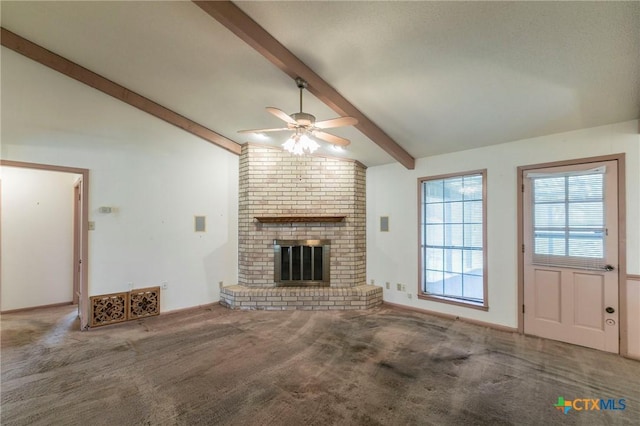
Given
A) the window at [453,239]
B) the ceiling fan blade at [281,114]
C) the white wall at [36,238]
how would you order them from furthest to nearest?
the white wall at [36,238] < the window at [453,239] < the ceiling fan blade at [281,114]

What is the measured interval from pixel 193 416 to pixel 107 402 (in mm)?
787

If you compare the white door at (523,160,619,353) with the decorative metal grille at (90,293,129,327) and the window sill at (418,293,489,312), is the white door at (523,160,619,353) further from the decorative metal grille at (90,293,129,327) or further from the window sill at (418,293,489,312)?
the decorative metal grille at (90,293,129,327)

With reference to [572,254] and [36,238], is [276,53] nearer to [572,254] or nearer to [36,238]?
[572,254]

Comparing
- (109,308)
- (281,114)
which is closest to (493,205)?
(281,114)

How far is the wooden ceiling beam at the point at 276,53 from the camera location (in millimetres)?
2348

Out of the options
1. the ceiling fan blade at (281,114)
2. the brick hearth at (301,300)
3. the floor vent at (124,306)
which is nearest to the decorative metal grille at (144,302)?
the floor vent at (124,306)

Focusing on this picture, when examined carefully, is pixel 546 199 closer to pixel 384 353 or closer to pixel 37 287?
pixel 384 353

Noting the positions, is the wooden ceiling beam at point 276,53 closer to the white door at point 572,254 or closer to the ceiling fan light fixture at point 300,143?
the ceiling fan light fixture at point 300,143

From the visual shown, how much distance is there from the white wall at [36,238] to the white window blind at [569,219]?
23.7 ft

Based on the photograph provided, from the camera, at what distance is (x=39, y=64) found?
3393mm

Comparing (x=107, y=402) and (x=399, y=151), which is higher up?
(x=399, y=151)

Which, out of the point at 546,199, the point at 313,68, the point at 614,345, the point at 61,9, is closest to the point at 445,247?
the point at 546,199

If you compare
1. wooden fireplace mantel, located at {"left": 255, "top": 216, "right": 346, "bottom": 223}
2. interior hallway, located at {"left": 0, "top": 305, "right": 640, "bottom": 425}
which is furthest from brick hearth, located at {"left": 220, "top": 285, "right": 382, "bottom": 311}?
wooden fireplace mantel, located at {"left": 255, "top": 216, "right": 346, "bottom": 223}

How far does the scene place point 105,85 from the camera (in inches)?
150
